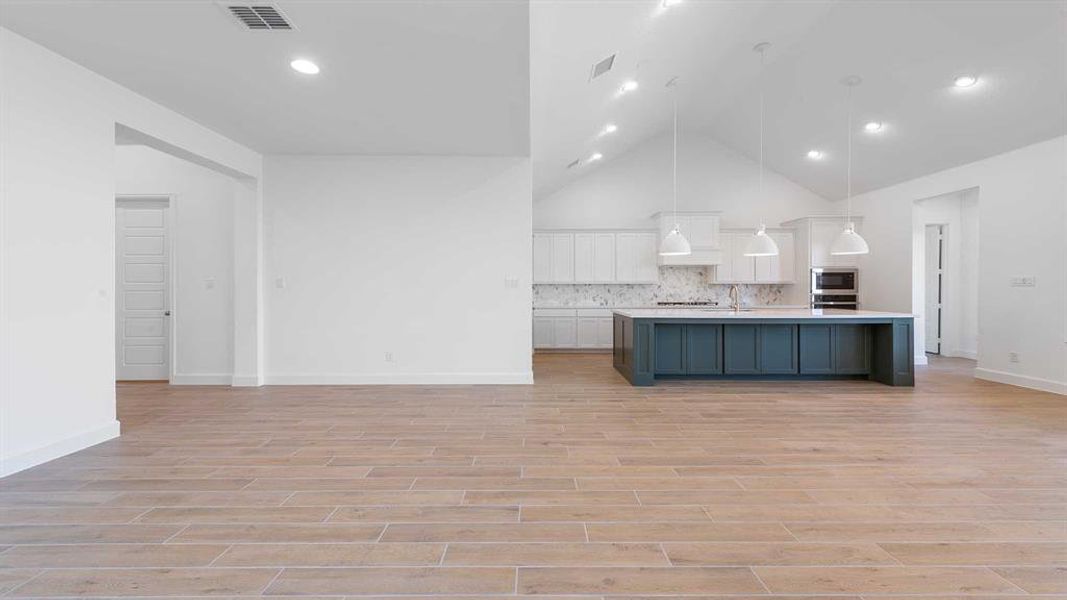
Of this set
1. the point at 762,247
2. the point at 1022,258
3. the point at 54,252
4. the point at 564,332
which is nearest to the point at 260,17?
the point at 54,252

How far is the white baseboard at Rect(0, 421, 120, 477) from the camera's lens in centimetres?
311

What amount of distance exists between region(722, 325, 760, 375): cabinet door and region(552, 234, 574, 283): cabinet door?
12.0ft

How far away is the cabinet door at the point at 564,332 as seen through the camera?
9.30m

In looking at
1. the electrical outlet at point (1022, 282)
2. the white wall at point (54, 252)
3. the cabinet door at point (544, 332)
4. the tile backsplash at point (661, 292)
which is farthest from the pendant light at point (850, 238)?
the white wall at point (54, 252)

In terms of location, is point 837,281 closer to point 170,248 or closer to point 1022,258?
point 1022,258

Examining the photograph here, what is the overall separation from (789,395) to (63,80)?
6.78 metres

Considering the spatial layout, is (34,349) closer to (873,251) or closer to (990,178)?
(990,178)

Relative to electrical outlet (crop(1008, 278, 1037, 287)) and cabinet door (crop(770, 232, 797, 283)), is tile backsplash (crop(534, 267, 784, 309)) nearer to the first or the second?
cabinet door (crop(770, 232, 797, 283))

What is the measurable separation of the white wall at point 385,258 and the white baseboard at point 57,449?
7.42 ft

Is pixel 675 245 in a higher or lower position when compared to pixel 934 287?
higher

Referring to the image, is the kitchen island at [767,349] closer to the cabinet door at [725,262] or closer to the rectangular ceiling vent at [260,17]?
the cabinet door at [725,262]

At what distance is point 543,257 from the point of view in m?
9.38

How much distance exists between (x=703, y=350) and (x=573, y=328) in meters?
3.34

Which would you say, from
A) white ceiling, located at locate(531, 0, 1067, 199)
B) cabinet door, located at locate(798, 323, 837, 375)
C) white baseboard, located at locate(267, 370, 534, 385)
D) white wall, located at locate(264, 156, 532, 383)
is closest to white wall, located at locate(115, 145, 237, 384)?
white wall, located at locate(264, 156, 532, 383)
